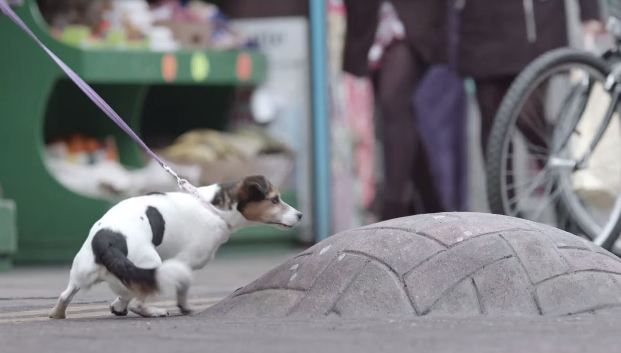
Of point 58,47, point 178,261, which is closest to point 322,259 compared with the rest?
point 178,261

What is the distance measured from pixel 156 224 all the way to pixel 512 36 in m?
4.17

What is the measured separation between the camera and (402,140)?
10.6 meters

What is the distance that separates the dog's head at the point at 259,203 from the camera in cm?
629

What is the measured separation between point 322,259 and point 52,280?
9.14 feet

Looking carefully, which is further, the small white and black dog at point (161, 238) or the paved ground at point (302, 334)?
the small white and black dog at point (161, 238)

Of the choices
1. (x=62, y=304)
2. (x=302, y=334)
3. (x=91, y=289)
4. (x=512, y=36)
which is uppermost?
(x=512, y=36)

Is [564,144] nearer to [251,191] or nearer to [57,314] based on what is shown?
[251,191]

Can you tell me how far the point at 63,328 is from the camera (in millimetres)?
5324

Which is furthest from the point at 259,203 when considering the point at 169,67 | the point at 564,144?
the point at 169,67

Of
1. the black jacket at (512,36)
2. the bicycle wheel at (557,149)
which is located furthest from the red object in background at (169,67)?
the bicycle wheel at (557,149)

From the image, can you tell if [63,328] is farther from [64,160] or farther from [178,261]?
[64,160]

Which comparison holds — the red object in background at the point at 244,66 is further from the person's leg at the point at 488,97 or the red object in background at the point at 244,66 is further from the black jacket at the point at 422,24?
the person's leg at the point at 488,97

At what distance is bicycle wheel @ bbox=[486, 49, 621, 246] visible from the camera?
7434mm

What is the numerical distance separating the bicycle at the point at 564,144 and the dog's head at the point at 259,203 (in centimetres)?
130
